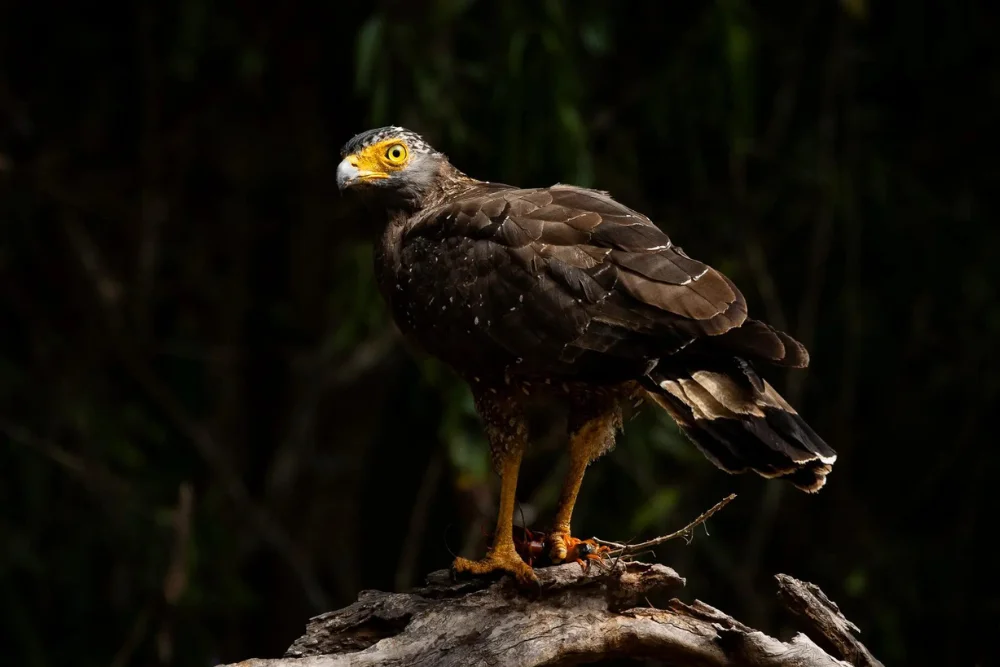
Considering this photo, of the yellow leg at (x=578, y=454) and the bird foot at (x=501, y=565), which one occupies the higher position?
the yellow leg at (x=578, y=454)

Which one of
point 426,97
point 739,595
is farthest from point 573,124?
point 739,595

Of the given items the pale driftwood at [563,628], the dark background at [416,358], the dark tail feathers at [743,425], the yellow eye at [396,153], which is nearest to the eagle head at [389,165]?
the yellow eye at [396,153]

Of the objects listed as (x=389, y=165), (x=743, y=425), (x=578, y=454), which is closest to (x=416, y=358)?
(x=389, y=165)

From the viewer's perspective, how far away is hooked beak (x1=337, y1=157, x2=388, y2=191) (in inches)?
150

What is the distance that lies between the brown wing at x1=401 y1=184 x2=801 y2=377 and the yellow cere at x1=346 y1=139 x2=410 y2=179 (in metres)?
0.38

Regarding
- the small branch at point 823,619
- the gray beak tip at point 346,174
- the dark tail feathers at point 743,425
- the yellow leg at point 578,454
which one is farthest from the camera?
the gray beak tip at point 346,174

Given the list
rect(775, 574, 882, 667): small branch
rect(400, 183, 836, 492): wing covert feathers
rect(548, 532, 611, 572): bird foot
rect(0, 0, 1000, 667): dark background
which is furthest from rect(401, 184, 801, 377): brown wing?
rect(0, 0, 1000, 667): dark background

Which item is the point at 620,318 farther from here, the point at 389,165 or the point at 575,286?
the point at 389,165

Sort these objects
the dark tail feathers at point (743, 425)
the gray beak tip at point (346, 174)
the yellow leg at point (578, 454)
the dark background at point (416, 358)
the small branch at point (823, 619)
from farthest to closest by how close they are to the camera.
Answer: the dark background at point (416, 358)
the gray beak tip at point (346, 174)
the yellow leg at point (578, 454)
the small branch at point (823, 619)
the dark tail feathers at point (743, 425)

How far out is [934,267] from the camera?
19.9 ft

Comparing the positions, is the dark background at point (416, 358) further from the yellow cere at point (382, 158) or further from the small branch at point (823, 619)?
the small branch at point (823, 619)

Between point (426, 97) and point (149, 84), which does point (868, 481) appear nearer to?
point (426, 97)

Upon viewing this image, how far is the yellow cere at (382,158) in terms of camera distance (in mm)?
3875

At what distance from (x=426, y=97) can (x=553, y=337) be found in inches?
86.3
